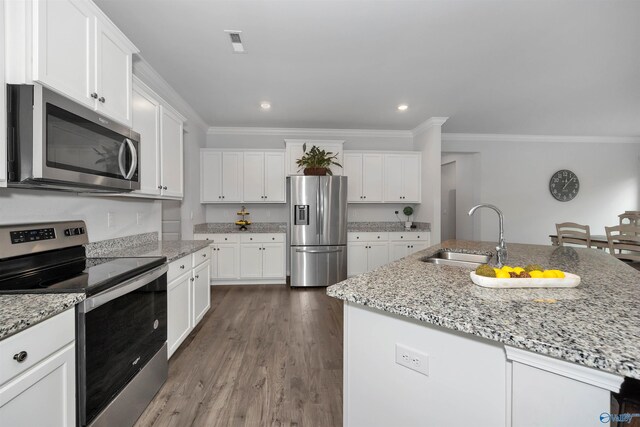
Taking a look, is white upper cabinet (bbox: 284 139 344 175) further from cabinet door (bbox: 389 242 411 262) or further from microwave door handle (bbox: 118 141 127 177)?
microwave door handle (bbox: 118 141 127 177)

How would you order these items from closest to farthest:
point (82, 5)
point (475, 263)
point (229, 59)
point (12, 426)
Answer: point (12, 426) < point (82, 5) < point (475, 263) < point (229, 59)

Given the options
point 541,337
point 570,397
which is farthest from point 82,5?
point 570,397

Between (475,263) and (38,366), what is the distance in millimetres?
2346

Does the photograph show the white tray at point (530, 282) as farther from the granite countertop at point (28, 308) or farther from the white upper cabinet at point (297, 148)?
the white upper cabinet at point (297, 148)

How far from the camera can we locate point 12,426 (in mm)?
849

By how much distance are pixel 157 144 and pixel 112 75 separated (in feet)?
2.31

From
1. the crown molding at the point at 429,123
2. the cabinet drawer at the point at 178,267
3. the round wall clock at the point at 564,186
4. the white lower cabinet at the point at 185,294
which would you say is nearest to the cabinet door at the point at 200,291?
the white lower cabinet at the point at 185,294

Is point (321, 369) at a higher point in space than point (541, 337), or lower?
lower

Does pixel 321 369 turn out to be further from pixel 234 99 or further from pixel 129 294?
pixel 234 99

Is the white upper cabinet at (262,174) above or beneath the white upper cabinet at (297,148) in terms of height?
beneath

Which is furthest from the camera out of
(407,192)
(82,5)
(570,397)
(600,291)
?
(407,192)

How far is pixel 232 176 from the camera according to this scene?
14.6 feet

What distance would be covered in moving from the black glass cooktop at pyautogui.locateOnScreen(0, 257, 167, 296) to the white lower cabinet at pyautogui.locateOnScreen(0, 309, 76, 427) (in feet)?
0.48

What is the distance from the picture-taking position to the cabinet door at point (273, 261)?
420cm
